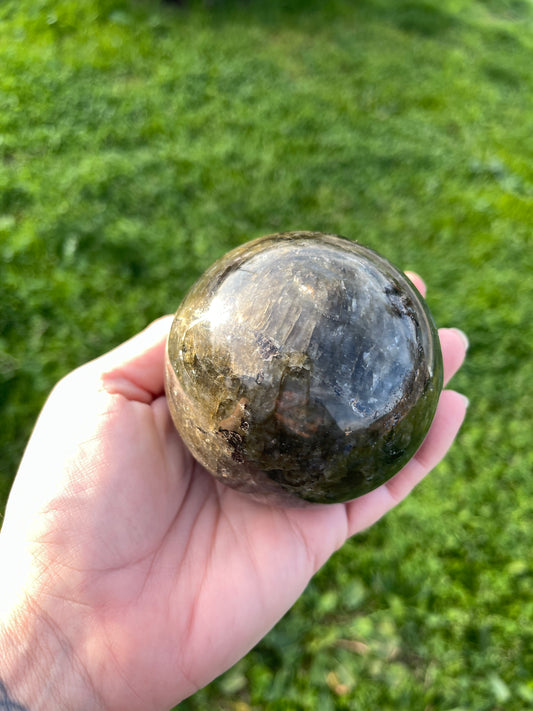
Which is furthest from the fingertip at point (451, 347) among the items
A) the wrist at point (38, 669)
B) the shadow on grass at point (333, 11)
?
the shadow on grass at point (333, 11)

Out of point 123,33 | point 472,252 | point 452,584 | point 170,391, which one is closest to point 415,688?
point 452,584

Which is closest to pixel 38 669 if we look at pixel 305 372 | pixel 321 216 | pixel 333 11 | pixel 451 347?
pixel 305 372

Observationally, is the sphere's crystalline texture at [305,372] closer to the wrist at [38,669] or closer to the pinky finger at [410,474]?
the pinky finger at [410,474]

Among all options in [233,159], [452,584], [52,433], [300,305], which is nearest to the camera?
[300,305]

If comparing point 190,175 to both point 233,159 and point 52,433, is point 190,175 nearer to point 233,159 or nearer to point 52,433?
point 233,159

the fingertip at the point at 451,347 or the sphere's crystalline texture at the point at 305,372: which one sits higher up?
the sphere's crystalline texture at the point at 305,372

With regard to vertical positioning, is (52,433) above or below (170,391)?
below

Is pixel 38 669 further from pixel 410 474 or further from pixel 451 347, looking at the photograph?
pixel 451 347
